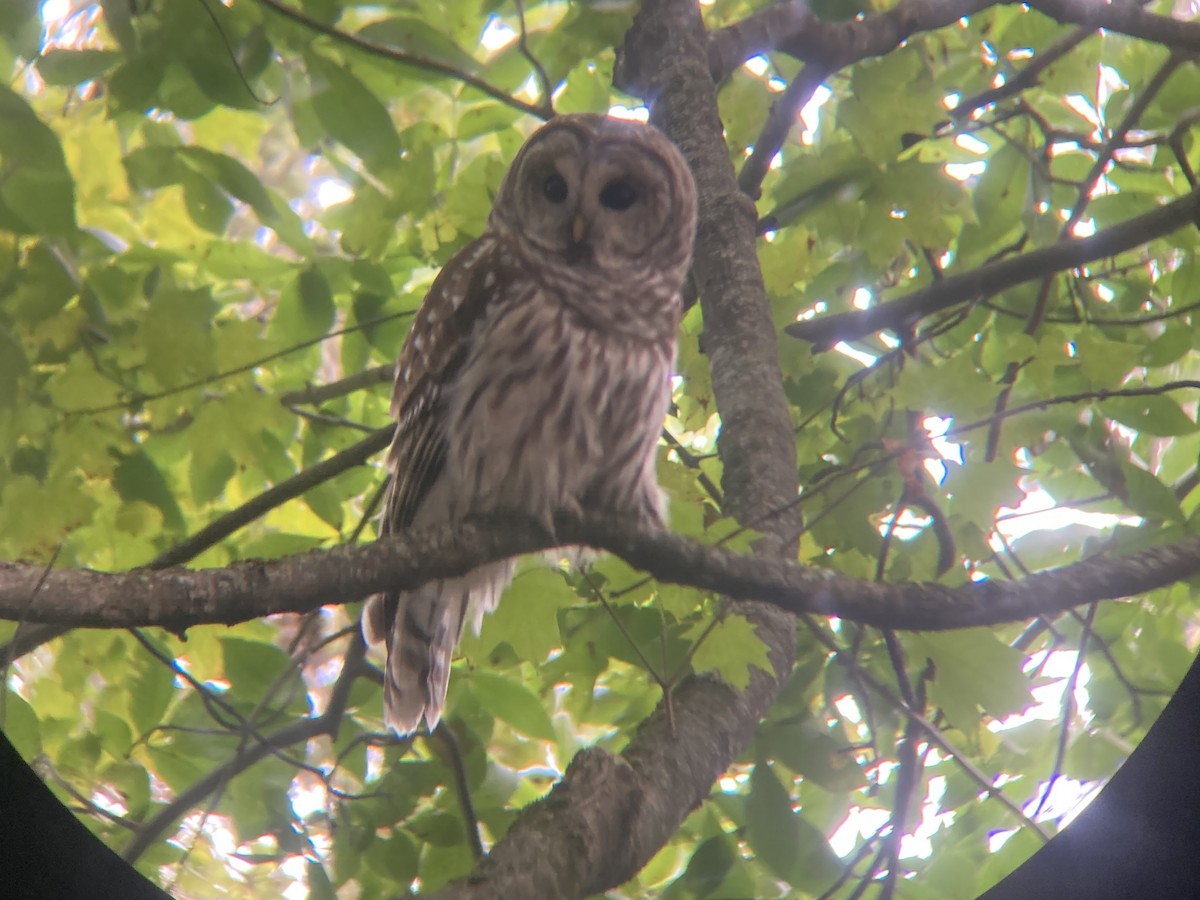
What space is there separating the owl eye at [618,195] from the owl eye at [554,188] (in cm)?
5

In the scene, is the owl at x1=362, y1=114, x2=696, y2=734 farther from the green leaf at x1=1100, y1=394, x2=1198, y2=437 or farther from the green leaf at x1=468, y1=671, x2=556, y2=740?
the green leaf at x1=1100, y1=394, x2=1198, y2=437

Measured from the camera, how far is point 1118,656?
97 cm

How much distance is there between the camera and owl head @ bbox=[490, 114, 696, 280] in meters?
1.25

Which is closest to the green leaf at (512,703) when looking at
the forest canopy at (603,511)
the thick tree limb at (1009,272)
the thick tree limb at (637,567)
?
the forest canopy at (603,511)

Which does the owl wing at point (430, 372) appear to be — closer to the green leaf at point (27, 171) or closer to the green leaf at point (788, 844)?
the green leaf at point (27, 171)

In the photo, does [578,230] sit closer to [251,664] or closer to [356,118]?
[356,118]

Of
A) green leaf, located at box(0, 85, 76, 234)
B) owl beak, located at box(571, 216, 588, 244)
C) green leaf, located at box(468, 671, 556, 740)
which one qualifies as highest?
owl beak, located at box(571, 216, 588, 244)

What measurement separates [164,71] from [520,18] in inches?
15.1

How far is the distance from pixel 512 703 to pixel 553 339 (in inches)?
20.8

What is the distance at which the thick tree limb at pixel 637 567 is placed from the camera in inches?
33.4

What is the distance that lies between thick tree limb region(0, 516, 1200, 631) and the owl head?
1.57 ft

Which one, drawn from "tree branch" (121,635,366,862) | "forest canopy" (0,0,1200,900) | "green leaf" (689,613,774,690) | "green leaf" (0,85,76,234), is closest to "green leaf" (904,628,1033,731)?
"forest canopy" (0,0,1200,900)

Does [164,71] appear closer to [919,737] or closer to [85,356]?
[85,356]

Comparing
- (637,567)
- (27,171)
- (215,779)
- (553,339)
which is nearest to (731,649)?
(637,567)
